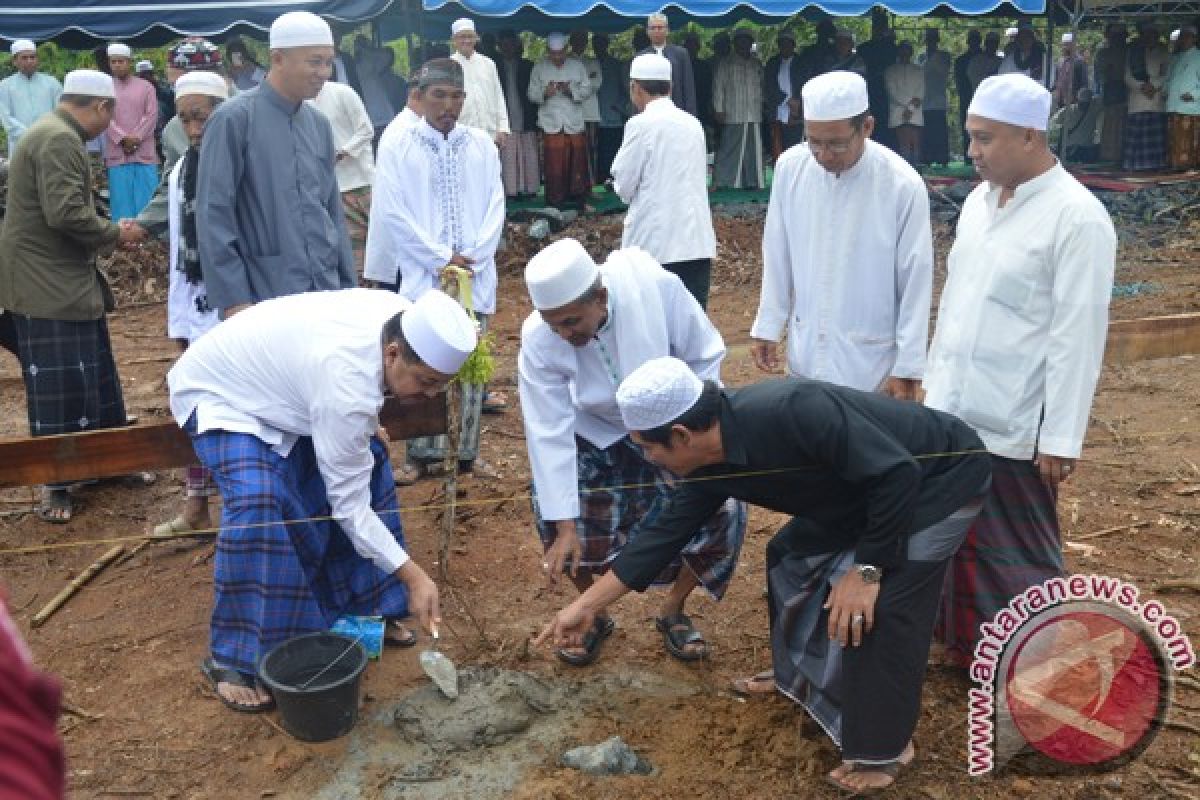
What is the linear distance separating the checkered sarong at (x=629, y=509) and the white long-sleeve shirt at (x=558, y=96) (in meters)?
9.35

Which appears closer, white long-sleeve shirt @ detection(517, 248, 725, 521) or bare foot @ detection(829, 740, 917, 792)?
bare foot @ detection(829, 740, 917, 792)

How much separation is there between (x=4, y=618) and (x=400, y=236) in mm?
4722

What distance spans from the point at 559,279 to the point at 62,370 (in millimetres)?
2963

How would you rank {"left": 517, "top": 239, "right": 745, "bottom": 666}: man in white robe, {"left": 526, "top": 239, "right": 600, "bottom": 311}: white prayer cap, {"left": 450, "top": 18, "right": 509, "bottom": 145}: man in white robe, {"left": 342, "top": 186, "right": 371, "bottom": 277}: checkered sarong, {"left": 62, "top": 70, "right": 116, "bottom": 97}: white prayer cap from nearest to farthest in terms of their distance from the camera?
{"left": 526, "top": 239, "right": 600, "bottom": 311}: white prayer cap
{"left": 517, "top": 239, "right": 745, "bottom": 666}: man in white robe
{"left": 62, "top": 70, "right": 116, "bottom": 97}: white prayer cap
{"left": 342, "top": 186, "right": 371, "bottom": 277}: checkered sarong
{"left": 450, "top": 18, "right": 509, "bottom": 145}: man in white robe

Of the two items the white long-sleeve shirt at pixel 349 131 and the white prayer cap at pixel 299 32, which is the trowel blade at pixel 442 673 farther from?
the white long-sleeve shirt at pixel 349 131

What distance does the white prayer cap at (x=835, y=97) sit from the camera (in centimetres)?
381

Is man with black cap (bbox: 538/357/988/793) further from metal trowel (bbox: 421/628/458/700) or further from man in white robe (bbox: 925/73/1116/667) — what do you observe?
metal trowel (bbox: 421/628/458/700)

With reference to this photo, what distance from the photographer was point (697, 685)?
3812mm

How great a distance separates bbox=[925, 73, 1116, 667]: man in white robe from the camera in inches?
127

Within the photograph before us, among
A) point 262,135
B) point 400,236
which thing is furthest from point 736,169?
point 262,135

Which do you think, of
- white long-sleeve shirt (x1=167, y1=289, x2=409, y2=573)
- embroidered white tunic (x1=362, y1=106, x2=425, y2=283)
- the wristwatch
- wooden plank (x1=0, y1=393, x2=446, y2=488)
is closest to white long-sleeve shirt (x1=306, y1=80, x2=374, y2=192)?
embroidered white tunic (x1=362, y1=106, x2=425, y2=283)

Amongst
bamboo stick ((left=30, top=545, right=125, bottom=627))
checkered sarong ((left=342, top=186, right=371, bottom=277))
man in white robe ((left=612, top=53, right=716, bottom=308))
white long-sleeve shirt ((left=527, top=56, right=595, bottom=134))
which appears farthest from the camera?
white long-sleeve shirt ((left=527, top=56, right=595, bottom=134))

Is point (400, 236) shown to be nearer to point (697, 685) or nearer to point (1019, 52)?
point (697, 685)

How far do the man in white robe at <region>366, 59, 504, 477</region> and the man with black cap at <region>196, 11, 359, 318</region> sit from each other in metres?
0.82
